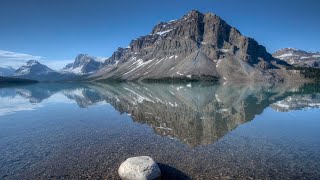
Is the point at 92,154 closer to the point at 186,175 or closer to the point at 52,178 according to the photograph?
the point at 52,178

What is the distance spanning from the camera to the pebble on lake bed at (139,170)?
24.2 metres

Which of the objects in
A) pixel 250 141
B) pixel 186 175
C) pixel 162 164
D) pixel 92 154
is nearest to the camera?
pixel 186 175

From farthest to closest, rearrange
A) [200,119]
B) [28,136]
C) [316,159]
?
[200,119] → [28,136] → [316,159]

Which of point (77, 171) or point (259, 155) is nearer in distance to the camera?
point (77, 171)

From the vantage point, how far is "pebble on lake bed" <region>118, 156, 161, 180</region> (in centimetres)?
2419

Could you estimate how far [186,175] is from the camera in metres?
26.4

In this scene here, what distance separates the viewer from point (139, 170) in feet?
80.2

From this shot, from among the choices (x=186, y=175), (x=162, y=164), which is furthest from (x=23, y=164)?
(x=186, y=175)

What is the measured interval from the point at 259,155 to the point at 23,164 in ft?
93.1

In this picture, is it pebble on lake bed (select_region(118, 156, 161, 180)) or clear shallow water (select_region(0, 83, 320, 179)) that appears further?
clear shallow water (select_region(0, 83, 320, 179))

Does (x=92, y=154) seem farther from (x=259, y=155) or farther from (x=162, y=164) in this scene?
(x=259, y=155)

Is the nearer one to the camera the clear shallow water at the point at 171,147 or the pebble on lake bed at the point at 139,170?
the pebble on lake bed at the point at 139,170

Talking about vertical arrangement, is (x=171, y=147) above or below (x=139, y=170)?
below

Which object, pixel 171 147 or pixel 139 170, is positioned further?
pixel 171 147
